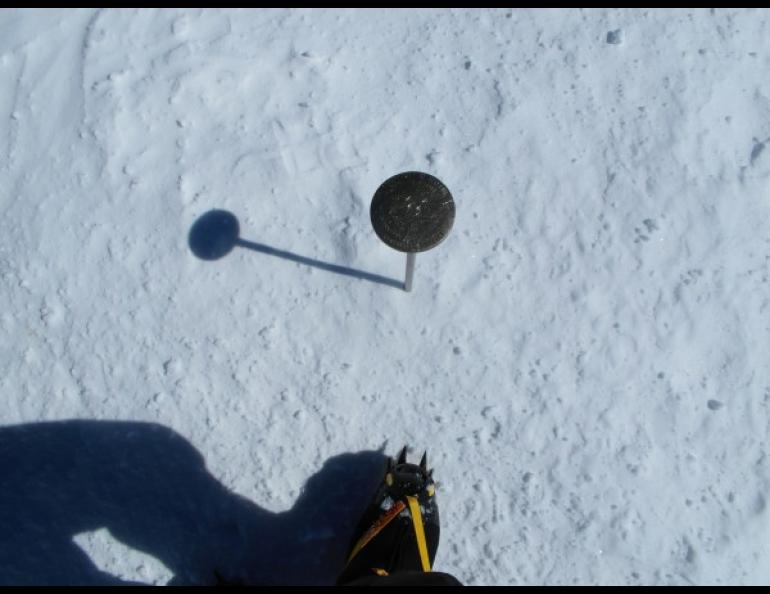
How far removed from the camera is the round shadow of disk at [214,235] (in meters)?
3.03

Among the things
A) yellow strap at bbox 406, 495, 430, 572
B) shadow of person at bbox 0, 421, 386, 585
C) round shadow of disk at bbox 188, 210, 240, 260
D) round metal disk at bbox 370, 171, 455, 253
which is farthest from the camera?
round shadow of disk at bbox 188, 210, 240, 260

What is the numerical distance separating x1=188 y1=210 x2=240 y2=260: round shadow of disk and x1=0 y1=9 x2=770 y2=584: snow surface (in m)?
0.05

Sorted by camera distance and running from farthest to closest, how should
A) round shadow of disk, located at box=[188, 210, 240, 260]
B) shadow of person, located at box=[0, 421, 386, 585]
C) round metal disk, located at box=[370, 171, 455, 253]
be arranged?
1. round shadow of disk, located at box=[188, 210, 240, 260]
2. shadow of person, located at box=[0, 421, 386, 585]
3. round metal disk, located at box=[370, 171, 455, 253]

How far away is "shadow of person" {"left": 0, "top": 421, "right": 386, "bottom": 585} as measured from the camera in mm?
2705

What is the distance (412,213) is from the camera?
2.43 m

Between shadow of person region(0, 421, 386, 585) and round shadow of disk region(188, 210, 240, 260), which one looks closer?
shadow of person region(0, 421, 386, 585)

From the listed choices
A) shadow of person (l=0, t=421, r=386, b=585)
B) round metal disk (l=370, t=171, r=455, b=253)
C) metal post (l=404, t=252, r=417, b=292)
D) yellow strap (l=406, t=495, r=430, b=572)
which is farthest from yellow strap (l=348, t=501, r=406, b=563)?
round metal disk (l=370, t=171, r=455, b=253)

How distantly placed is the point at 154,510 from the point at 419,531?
3.72 feet

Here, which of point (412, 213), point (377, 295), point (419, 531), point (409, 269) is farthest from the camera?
point (377, 295)

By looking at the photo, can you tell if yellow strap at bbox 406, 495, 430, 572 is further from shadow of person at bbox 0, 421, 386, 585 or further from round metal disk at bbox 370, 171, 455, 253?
round metal disk at bbox 370, 171, 455, 253

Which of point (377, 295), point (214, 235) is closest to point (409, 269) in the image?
point (377, 295)

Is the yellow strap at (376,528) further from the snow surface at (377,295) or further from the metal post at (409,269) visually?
the metal post at (409,269)

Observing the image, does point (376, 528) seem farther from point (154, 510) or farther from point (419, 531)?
point (154, 510)

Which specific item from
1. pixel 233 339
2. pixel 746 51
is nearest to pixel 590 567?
pixel 233 339
